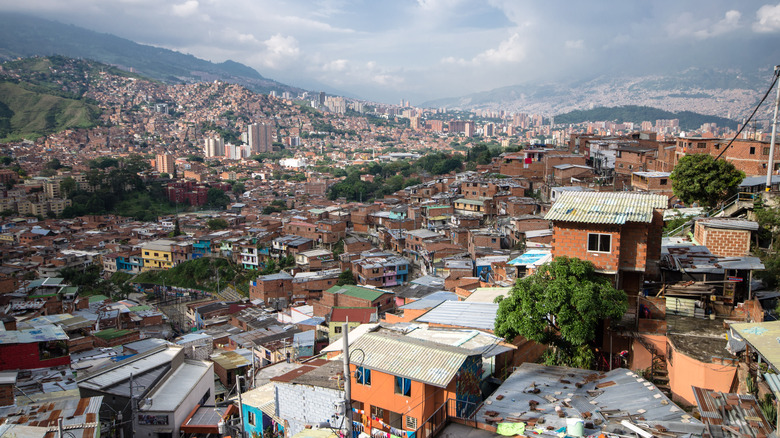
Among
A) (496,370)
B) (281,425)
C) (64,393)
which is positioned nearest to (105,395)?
(64,393)

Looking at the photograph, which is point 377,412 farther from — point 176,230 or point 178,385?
point 176,230

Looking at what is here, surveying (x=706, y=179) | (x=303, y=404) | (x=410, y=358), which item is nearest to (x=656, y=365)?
(x=410, y=358)

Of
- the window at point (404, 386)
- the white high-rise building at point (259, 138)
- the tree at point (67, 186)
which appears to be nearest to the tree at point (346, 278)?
the window at point (404, 386)

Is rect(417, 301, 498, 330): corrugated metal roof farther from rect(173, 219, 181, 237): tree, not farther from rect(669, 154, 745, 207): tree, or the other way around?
rect(173, 219, 181, 237): tree

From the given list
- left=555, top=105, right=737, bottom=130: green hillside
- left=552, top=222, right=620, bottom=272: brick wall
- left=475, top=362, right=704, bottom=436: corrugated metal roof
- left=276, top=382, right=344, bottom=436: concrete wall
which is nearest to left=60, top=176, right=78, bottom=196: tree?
left=276, top=382, right=344, bottom=436: concrete wall

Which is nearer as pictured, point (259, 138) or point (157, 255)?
point (157, 255)

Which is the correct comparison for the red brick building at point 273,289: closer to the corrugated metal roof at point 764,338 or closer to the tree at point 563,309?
the tree at point 563,309

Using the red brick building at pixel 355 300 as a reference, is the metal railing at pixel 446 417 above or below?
above
